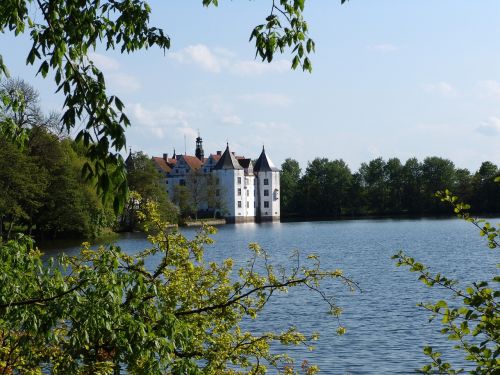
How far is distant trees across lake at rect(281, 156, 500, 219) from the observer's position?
119 metres

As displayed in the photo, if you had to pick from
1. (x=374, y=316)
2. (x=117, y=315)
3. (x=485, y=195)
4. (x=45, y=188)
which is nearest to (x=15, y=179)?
(x=45, y=188)

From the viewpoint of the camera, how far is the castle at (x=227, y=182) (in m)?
97.1

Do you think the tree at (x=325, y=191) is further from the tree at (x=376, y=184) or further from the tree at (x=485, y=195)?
the tree at (x=485, y=195)

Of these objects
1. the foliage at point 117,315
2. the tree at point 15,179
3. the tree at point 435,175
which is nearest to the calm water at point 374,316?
the foliage at point 117,315

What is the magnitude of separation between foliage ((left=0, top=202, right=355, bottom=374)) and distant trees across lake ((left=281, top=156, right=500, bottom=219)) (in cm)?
11089

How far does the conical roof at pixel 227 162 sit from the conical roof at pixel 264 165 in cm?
660

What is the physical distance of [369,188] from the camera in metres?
122

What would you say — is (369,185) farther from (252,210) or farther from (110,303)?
(110,303)

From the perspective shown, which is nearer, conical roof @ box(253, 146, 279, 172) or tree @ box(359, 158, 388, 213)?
conical roof @ box(253, 146, 279, 172)

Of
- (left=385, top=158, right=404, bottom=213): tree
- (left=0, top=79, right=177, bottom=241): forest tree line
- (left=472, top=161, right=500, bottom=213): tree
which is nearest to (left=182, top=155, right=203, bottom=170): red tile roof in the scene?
(left=385, top=158, right=404, bottom=213): tree

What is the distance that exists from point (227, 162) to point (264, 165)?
9.01 m

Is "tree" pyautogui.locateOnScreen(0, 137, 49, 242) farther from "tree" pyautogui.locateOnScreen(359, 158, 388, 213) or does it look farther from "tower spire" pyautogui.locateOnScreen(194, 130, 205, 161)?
"tree" pyautogui.locateOnScreen(359, 158, 388, 213)

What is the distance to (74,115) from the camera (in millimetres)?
4043

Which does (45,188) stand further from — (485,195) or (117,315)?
(485,195)
